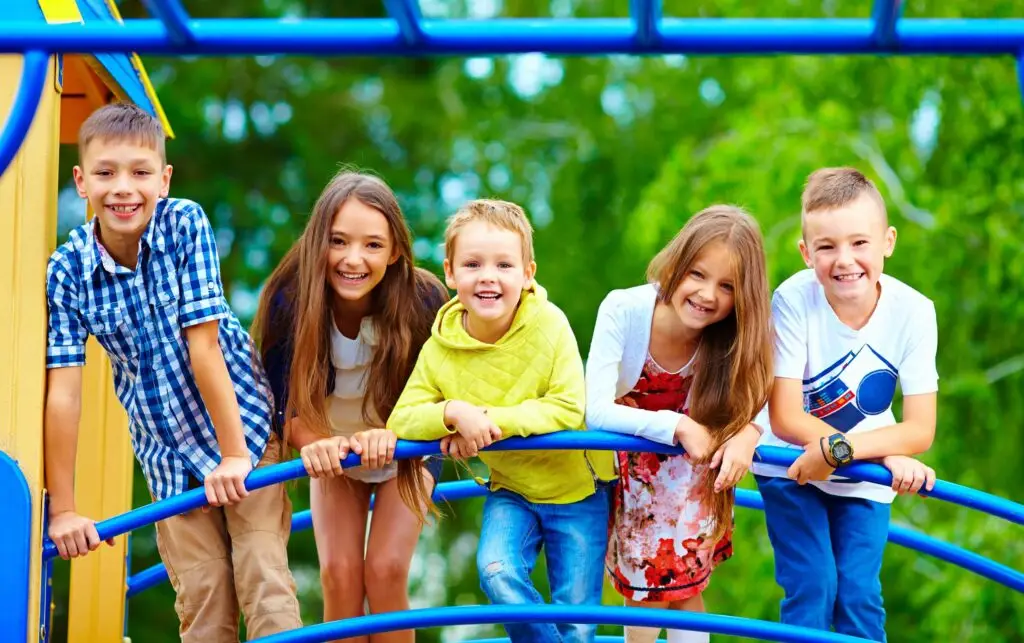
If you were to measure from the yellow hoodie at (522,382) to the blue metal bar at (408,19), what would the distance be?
42.1 inches

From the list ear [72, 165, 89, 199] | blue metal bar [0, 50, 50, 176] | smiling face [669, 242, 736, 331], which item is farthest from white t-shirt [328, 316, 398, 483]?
blue metal bar [0, 50, 50, 176]

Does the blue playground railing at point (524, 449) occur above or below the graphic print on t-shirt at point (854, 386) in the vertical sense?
below

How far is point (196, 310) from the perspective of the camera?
10.3ft

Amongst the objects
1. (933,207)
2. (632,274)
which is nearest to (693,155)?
(632,274)

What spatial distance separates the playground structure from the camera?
218cm

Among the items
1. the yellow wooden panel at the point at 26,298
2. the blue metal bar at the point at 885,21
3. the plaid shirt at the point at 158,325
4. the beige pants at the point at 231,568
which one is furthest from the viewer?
the beige pants at the point at 231,568

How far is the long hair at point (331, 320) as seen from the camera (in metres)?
3.33

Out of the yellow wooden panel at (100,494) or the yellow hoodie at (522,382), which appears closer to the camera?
the yellow hoodie at (522,382)

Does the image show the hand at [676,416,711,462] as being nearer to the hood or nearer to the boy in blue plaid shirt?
the hood

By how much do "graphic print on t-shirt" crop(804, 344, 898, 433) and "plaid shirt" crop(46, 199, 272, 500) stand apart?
1285mm

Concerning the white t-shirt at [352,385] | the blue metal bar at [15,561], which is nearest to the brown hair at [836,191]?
the white t-shirt at [352,385]

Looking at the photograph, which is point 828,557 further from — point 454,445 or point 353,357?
point 353,357

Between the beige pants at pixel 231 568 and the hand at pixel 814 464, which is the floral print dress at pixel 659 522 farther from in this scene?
the beige pants at pixel 231 568

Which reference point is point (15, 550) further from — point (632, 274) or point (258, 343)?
point (632, 274)
